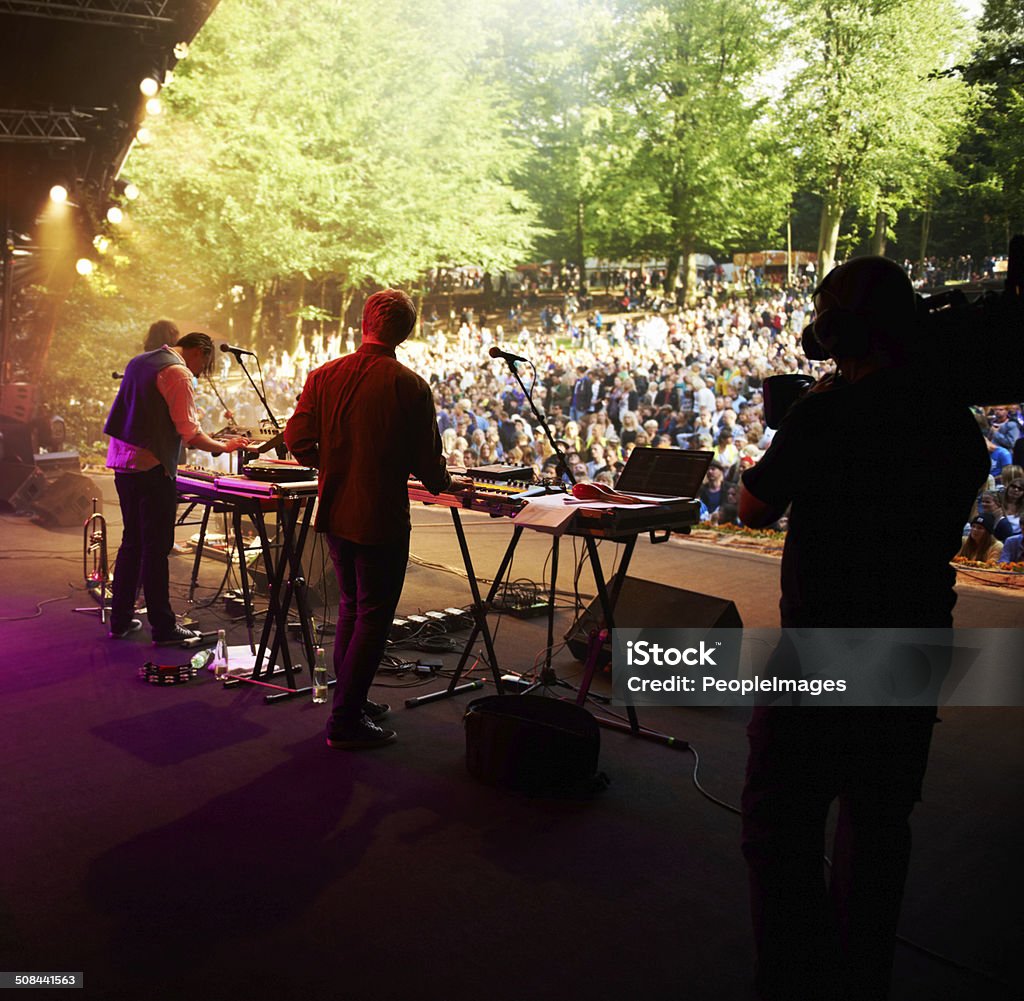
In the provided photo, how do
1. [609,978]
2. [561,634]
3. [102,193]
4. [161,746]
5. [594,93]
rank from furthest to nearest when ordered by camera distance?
[594,93] < [102,193] < [561,634] < [161,746] < [609,978]

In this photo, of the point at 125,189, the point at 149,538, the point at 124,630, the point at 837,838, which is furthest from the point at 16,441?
the point at 837,838

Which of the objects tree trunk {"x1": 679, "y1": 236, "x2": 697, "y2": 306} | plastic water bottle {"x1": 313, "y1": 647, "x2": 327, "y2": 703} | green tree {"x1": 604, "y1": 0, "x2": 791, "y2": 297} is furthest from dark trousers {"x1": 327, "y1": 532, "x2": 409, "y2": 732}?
tree trunk {"x1": 679, "y1": 236, "x2": 697, "y2": 306}

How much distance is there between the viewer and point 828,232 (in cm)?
864

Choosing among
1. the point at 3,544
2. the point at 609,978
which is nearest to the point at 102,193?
the point at 3,544

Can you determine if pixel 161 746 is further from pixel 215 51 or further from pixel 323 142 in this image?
pixel 215 51

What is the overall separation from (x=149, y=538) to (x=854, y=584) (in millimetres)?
3789

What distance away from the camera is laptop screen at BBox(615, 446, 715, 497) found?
3.70 m

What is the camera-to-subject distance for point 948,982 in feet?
6.72

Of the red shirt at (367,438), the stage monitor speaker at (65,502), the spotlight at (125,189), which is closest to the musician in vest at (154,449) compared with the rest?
the red shirt at (367,438)

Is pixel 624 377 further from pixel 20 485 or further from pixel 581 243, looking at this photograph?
pixel 20 485

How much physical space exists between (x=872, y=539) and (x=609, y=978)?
1.16 meters

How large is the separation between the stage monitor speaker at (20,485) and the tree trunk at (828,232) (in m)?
8.23

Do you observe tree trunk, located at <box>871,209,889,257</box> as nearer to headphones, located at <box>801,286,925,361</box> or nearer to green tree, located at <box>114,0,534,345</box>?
green tree, located at <box>114,0,534,345</box>

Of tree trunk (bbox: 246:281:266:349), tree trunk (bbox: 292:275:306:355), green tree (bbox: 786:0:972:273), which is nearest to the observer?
green tree (bbox: 786:0:972:273)
